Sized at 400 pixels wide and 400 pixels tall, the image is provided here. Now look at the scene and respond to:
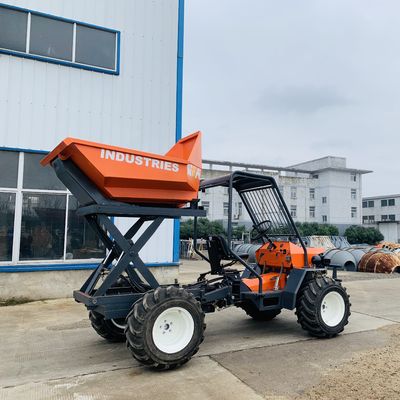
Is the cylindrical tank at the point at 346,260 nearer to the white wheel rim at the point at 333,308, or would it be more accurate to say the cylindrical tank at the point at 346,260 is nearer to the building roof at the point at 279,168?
the white wheel rim at the point at 333,308

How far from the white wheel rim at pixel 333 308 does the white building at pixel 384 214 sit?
61005 mm

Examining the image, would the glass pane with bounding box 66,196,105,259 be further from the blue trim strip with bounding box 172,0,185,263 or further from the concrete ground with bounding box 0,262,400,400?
the blue trim strip with bounding box 172,0,185,263

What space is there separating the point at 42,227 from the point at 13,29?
4.68 meters

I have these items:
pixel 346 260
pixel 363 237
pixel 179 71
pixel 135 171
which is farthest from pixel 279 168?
pixel 135 171

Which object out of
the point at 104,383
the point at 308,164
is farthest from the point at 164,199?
the point at 308,164

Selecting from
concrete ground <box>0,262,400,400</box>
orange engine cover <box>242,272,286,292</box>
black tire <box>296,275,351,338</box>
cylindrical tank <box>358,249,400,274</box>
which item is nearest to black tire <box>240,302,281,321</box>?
concrete ground <box>0,262,400,400</box>

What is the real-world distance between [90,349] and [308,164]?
62974mm

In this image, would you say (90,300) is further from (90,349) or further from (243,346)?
(243,346)

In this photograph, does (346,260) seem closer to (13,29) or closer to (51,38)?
(51,38)

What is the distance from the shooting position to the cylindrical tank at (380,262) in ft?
52.9

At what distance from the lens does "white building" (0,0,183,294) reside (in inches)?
360

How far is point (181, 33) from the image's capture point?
1106 cm

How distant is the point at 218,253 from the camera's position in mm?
6125

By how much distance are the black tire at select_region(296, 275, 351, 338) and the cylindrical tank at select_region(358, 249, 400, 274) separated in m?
11.2
